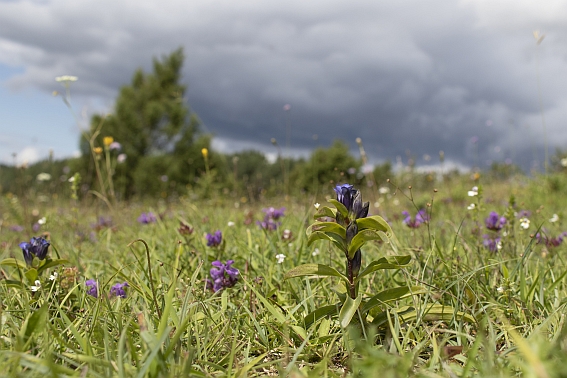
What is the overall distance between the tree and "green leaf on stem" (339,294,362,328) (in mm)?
27772

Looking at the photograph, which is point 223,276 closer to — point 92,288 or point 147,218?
point 92,288

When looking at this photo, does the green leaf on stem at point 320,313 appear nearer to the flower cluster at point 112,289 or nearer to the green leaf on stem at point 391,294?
the green leaf on stem at point 391,294

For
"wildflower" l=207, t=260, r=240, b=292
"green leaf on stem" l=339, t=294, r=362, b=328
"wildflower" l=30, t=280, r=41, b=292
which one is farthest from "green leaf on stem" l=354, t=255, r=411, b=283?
"wildflower" l=30, t=280, r=41, b=292

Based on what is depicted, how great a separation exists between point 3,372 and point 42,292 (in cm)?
83

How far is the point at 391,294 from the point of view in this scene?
5.56 ft

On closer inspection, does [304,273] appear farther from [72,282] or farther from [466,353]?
[72,282]

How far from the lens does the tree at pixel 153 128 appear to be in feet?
95.7

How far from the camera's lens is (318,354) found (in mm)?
1632

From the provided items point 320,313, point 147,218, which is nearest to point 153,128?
point 147,218

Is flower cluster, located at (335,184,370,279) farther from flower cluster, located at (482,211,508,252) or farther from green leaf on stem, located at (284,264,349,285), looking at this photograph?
flower cluster, located at (482,211,508,252)

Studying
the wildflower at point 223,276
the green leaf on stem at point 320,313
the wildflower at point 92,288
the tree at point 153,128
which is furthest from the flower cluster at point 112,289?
the tree at point 153,128

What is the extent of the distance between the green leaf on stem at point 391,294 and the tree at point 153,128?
2768 centimetres

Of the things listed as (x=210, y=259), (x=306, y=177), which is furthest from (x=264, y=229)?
(x=306, y=177)

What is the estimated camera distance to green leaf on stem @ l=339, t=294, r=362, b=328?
1549mm
